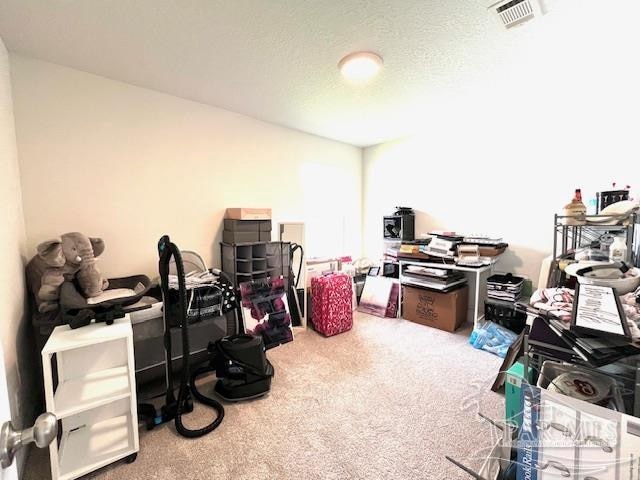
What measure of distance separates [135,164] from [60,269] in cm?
105

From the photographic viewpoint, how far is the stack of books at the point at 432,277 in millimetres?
3121

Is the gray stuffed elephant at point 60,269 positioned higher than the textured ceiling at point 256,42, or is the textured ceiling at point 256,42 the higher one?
the textured ceiling at point 256,42

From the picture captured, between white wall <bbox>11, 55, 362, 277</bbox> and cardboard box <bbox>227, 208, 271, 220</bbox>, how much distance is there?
0.58 feet

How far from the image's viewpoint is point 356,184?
441 cm

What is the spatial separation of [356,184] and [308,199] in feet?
3.36

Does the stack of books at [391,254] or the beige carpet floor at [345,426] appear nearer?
the beige carpet floor at [345,426]

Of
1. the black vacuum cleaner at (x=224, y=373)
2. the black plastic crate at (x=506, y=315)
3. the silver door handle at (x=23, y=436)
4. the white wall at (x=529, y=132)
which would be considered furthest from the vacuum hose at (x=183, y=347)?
the black plastic crate at (x=506, y=315)

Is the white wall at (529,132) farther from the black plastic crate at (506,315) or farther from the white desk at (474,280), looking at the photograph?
the black plastic crate at (506,315)

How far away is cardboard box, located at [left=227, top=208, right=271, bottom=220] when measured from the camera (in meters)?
2.76

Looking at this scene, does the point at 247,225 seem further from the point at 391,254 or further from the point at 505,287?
the point at 505,287

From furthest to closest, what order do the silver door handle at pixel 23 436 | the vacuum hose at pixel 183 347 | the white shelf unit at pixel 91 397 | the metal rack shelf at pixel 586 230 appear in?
the metal rack shelf at pixel 586 230 → the vacuum hose at pixel 183 347 → the white shelf unit at pixel 91 397 → the silver door handle at pixel 23 436

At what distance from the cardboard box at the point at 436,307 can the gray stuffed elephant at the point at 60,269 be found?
308 cm

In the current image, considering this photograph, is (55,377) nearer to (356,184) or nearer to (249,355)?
(249,355)

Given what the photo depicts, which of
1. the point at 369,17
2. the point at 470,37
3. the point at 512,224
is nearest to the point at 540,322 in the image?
the point at 470,37
